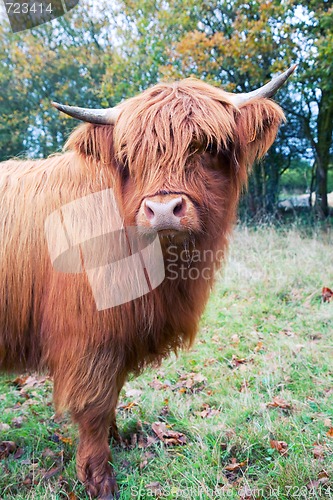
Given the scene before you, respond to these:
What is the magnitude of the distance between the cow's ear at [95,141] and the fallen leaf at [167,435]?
1.82 m

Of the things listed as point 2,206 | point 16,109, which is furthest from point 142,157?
point 16,109

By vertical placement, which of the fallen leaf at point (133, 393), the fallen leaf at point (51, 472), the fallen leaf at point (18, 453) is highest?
the fallen leaf at point (51, 472)

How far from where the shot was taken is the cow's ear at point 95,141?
1906 mm

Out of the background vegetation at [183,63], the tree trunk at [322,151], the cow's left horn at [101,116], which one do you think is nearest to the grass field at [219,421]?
the cow's left horn at [101,116]

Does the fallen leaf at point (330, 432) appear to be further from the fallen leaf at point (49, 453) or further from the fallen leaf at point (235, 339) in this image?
the fallen leaf at point (49, 453)

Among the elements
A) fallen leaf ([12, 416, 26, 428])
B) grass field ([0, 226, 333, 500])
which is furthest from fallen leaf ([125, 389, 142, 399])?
fallen leaf ([12, 416, 26, 428])

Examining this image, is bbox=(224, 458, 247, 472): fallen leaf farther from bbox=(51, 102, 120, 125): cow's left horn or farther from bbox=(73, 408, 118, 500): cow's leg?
bbox=(51, 102, 120, 125): cow's left horn

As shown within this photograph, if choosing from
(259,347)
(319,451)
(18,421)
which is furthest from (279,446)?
(18,421)

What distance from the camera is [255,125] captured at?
6.41 ft

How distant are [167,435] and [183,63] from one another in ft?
24.7

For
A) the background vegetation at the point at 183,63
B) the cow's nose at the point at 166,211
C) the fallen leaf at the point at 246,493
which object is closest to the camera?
the cow's nose at the point at 166,211

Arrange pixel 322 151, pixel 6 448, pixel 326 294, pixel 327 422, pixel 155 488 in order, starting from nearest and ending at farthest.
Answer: pixel 155 488
pixel 327 422
pixel 6 448
pixel 326 294
pixel 322 151

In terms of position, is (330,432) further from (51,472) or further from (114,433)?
(51,472)

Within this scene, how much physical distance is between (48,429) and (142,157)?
84.6 inches
